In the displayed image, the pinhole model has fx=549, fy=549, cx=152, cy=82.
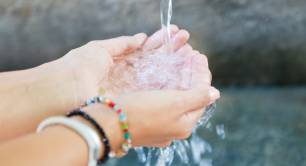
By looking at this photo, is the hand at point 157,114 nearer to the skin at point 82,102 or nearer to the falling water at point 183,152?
the skin at point 82,102

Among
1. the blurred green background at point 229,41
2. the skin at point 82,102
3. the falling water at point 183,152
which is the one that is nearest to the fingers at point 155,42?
the skin at point 82,102

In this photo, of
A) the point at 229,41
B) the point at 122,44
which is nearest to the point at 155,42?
the point at 122,44

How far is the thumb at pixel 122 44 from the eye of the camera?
875mm

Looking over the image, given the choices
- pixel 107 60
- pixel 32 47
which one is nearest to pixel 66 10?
pixel 32 47

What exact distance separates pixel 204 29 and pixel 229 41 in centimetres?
6

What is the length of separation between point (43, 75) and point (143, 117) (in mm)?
254

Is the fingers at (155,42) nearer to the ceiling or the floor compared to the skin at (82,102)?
nearer to the ceiling

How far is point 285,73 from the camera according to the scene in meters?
1.19

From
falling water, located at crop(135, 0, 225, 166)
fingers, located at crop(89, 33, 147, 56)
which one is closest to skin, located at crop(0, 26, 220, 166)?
fingers, located at crop(89, 33, 147, 56)

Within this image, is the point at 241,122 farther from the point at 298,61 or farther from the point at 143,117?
the point at 143,117

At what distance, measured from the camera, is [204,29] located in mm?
1174

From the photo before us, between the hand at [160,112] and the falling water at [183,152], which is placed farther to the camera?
the falling water at [183,152]

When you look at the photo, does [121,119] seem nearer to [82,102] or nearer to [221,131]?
[82,102]

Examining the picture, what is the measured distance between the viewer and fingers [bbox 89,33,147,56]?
87 centimetres
